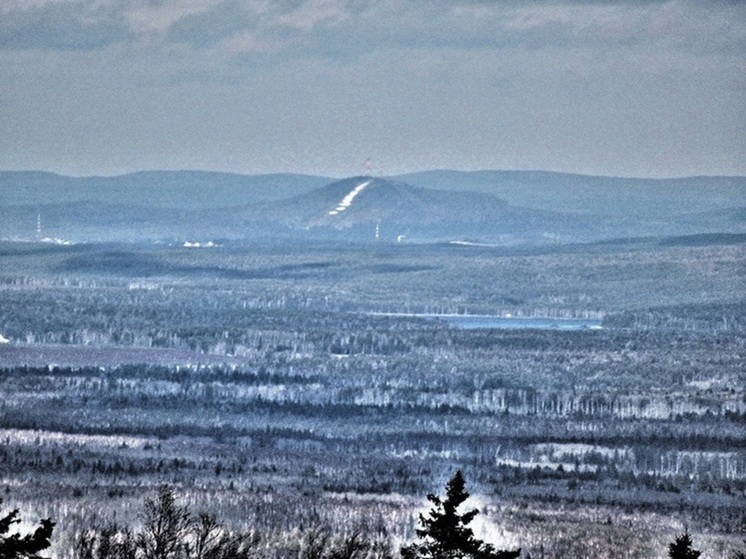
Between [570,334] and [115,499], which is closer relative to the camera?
[115,499]

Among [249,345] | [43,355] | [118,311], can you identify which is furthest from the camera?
[118,311]

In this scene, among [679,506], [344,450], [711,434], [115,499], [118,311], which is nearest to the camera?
[115,499]

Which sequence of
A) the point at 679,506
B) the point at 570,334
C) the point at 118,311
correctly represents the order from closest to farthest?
the point at 679,506 < the point at 570,334 < the point at 118,311

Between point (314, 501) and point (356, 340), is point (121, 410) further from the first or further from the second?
point (356, 340)

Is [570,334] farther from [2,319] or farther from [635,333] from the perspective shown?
[2,319]

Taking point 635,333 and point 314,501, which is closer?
point 314,501

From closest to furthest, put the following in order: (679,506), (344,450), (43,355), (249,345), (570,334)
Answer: (679,506) → (344,450) → (43,355) → (249,345) → (570,334)

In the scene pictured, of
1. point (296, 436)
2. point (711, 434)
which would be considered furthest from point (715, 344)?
point (296, 436)

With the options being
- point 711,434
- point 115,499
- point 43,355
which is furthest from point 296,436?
point 43,355
